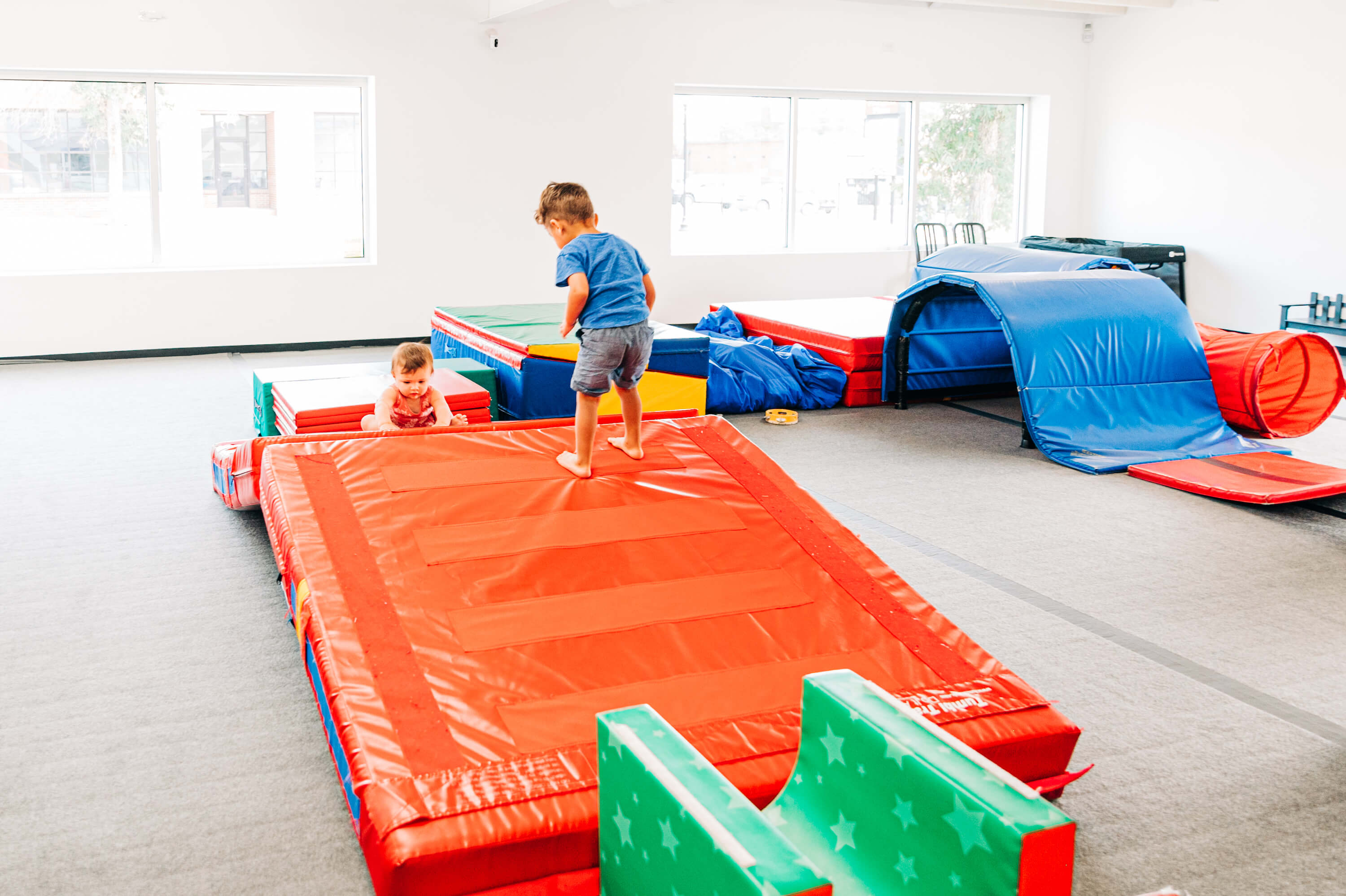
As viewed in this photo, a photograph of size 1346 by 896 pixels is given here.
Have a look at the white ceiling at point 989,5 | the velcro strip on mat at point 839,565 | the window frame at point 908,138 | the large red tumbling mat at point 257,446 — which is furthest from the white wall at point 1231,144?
the velcro strip on mat at point 839,565

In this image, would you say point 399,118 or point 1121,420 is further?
point 399,118

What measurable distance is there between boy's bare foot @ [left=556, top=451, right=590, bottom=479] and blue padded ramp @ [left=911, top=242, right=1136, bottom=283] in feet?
13.6

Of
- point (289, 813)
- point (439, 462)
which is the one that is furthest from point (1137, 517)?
point (289, 813)

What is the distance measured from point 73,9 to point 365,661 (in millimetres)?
7463

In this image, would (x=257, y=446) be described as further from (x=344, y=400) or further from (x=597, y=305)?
(x=597, y=305)

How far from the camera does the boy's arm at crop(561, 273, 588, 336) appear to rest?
4.05 m

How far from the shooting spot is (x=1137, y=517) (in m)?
4.97

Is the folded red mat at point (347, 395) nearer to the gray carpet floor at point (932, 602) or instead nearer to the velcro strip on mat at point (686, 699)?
the gray carpet floor at point (932, 602)

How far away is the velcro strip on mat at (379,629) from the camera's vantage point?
242 centimetres

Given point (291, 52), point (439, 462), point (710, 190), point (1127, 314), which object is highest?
point (291, 52)

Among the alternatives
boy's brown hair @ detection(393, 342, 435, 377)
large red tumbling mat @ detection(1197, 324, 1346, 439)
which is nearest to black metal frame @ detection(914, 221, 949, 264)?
large red tumbling mat @ detection(1197, 324, 1346, 439)

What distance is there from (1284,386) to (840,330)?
2722mm

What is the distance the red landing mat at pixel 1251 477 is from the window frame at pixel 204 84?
255 inches

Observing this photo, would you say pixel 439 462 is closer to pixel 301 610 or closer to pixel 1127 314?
pixel 301 610
